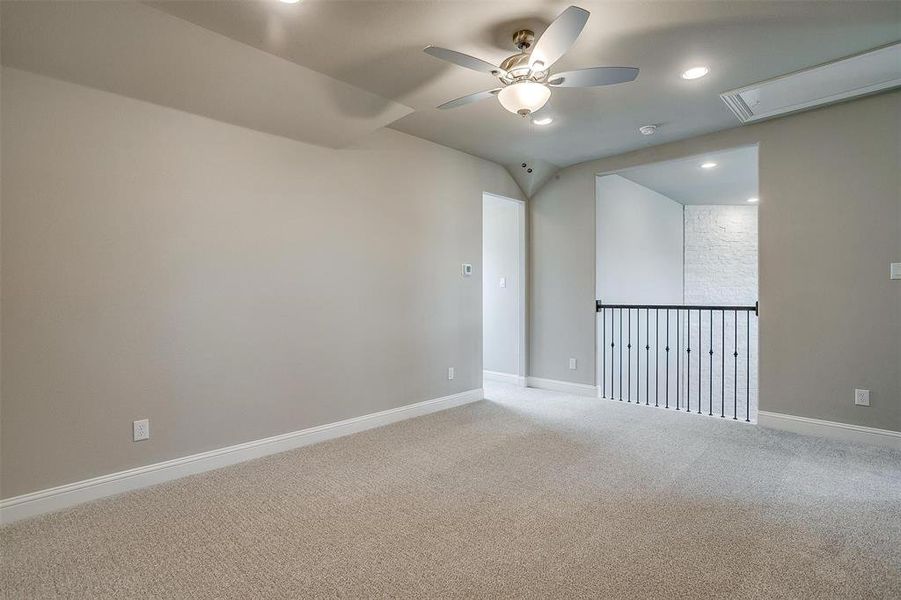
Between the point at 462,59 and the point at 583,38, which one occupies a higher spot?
the point at 583,38

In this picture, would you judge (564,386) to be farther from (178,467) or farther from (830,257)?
(178,467)

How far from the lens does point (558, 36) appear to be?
6.46ft

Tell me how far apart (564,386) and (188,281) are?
3.94m

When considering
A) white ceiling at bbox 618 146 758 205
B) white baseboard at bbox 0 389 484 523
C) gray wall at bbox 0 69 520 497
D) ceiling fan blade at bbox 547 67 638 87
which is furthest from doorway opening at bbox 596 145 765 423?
white baseboard at bbox 0 389 484 523

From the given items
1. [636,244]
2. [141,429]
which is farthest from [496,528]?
[636,244]

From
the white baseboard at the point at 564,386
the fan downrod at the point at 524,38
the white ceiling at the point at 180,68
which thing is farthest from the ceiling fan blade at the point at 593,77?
the white baseboard at the point at 564,386

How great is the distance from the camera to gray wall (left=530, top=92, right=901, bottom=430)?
129 inches

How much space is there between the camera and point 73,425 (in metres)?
2.42

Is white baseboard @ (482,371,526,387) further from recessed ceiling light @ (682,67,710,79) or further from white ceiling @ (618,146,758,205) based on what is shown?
recessed ceiling light @ (682,67,710,79)

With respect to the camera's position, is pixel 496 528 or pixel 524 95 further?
pixel 524 95

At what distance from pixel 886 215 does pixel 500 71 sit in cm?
314

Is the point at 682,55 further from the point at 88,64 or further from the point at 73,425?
the point at 73,425

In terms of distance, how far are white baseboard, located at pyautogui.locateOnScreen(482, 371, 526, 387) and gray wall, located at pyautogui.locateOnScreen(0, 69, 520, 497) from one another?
162 centimetres

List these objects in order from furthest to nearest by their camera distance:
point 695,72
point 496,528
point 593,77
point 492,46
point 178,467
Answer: point 695,72
point 178,467
point 492,46
point 593,77
point 496,528
